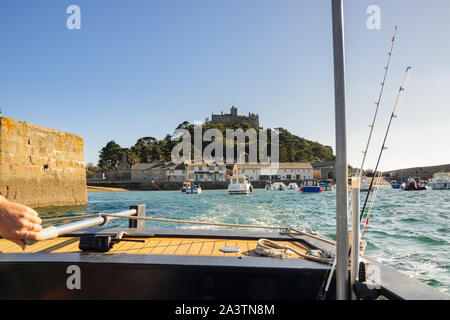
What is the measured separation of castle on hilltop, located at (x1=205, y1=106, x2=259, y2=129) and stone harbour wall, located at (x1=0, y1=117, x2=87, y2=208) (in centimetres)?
11046

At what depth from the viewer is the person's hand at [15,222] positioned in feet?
3.98

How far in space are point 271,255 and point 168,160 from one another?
89.4 m

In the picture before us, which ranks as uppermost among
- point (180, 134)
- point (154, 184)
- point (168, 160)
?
point (180, 134)

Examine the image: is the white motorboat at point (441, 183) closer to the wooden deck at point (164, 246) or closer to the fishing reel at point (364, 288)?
the wooden deck at point (164, 246)

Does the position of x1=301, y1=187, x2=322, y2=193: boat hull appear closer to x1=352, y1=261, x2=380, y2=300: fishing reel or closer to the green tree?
x1=352, y1=261, x2=380, y2=300: fishing reel

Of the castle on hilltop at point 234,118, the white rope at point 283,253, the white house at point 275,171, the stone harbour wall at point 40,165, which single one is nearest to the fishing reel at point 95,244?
the white rope at point 283,253

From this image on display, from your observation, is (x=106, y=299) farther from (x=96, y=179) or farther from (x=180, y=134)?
(x=180, y=134)

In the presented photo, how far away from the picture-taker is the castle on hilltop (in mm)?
129500
